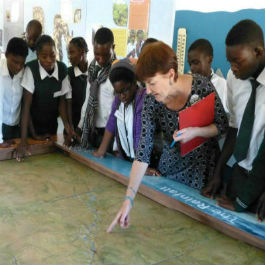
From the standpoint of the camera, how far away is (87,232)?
1304mm

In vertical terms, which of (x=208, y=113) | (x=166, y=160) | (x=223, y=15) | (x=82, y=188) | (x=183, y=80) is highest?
(x=223, y=15)

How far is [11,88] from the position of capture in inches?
93.3

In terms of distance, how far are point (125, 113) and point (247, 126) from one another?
837 millimetres

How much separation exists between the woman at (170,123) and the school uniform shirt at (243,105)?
96mm

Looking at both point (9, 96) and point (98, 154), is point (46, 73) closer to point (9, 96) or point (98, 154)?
point (9, 96)

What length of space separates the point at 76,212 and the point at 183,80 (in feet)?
2.41

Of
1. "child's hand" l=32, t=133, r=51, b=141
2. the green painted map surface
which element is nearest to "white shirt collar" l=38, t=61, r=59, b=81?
"child's hand" l=32, t=133, r=51, b=141

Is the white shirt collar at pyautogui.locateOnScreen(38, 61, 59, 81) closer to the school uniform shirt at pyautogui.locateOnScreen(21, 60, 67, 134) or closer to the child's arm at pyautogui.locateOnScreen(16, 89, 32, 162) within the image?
the school uniform shirt at pyautogui.locateOnScreen(21, 60, 67, 134)

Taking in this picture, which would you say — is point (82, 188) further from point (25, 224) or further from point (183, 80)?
point (183, 80)

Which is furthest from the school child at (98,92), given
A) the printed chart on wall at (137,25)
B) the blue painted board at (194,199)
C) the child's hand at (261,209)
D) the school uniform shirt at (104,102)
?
the child's hand at (261,209)

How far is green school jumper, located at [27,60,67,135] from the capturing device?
7.88 feet

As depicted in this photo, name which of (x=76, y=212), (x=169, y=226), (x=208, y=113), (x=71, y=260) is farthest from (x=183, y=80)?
(x=71, y=260)

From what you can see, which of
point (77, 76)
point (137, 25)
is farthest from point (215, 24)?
point (77, 76)

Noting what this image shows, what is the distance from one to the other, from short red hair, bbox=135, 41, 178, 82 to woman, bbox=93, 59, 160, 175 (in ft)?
2.11
